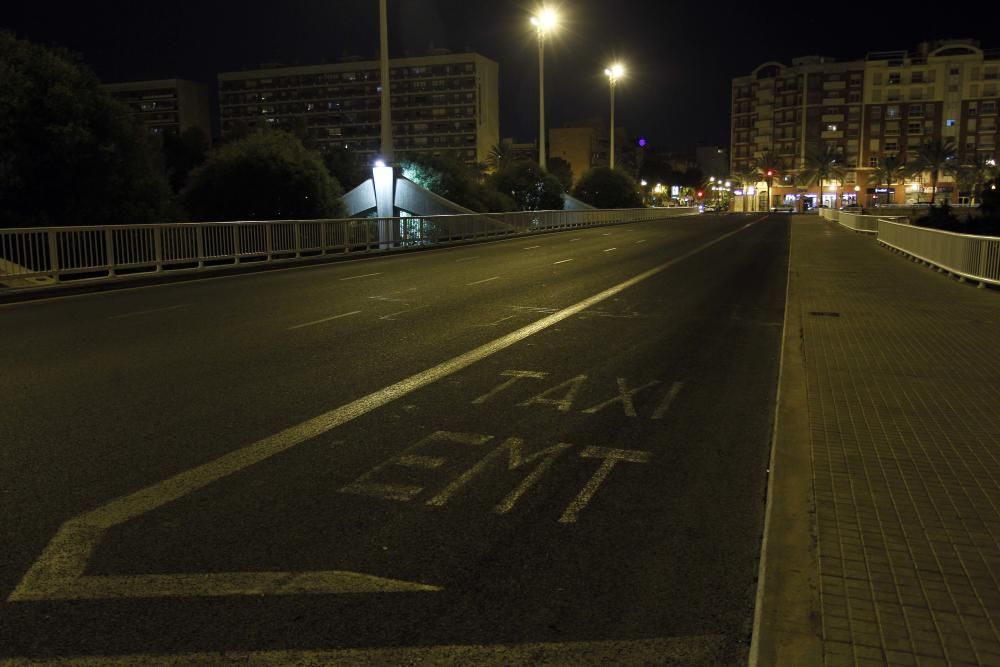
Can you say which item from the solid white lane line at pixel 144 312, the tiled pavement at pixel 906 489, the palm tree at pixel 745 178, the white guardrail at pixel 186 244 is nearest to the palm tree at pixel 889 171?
the palm tree at pixel 745 178

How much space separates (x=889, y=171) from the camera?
13075cm

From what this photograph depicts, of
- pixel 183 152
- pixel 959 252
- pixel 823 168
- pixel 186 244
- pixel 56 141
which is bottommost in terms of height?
pixel 959 252

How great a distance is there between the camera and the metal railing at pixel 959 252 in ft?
55.3

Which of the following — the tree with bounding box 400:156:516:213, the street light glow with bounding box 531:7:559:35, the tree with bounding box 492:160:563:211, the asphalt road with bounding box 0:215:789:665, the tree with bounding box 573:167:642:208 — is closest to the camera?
the asphalt road with bounding box 0:215:789:665

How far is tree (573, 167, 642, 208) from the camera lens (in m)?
81.6

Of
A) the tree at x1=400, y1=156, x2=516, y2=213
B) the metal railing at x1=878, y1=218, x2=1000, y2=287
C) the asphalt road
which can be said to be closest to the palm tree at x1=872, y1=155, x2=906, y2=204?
the tree at x1=400, y1=156, x2=516, y2=213

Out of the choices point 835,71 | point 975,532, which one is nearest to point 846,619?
point 975,532

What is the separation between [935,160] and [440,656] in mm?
133664

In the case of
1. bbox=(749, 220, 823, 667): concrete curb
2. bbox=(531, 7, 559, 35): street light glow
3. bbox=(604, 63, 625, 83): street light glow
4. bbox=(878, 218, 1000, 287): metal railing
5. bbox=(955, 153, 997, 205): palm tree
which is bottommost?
bbox=(749, 220, 823, 667): concrete curb

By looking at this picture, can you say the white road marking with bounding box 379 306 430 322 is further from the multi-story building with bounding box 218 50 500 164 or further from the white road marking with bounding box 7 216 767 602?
the multi-story building with bounding box 218 50 500 164

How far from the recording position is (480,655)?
130 inches

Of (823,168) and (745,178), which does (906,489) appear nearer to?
(823,168)

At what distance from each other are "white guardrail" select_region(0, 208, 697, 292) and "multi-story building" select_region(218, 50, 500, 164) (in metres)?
124

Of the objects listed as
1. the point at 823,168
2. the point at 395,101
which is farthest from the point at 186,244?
the point at 395,101
